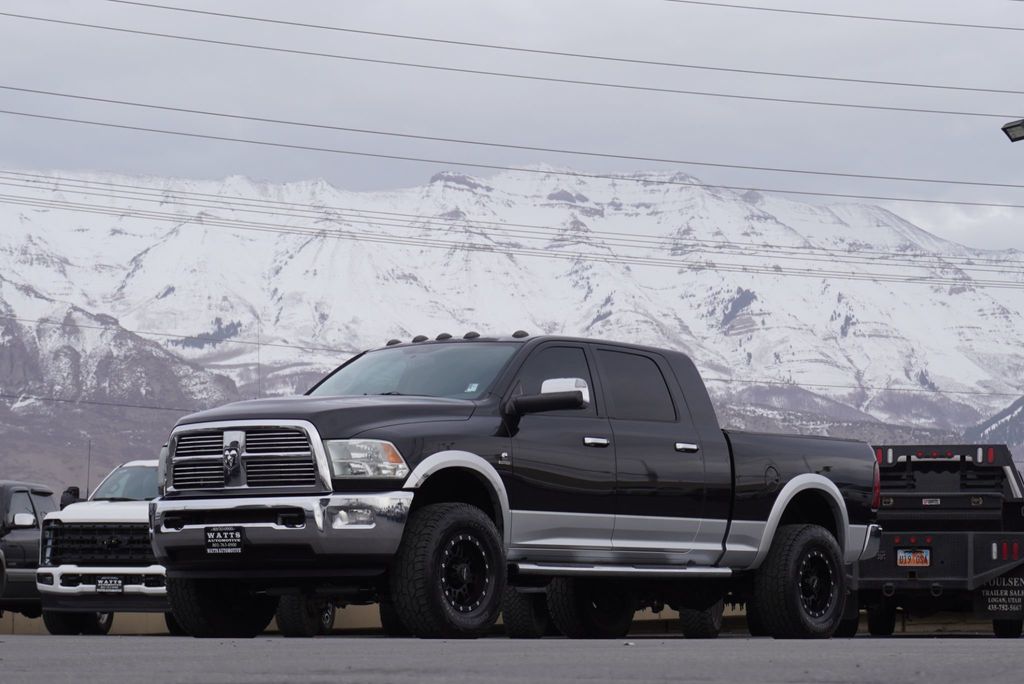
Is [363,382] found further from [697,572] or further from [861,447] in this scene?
[861,447]

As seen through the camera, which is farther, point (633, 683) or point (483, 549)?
point (483, 549)

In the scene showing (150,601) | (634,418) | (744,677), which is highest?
(634,418)

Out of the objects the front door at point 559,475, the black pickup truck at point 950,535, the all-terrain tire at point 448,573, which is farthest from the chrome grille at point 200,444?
the black pickup truck at point 950,535

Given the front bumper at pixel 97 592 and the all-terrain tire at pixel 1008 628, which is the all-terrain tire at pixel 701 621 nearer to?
the all-terrain tire at pixel 1008 628

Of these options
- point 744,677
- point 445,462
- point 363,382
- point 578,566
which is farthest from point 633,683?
point 363,382

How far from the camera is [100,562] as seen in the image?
19375 mm

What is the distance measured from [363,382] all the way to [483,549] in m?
1.95

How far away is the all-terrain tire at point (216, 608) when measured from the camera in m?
12.4

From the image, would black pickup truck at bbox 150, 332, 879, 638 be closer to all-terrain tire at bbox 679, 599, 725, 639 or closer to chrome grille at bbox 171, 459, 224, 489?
chrome grille at bbox 171, 459, 224, 489

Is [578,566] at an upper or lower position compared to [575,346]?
lower

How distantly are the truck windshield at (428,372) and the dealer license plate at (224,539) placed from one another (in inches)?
64.7

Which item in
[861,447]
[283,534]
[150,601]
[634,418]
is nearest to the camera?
[283,534]

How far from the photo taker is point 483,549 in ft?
38.2

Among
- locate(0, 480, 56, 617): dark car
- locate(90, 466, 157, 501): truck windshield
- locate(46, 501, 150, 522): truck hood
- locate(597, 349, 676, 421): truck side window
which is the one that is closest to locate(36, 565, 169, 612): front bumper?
locate(46, 501, 150, 522): truck hood
